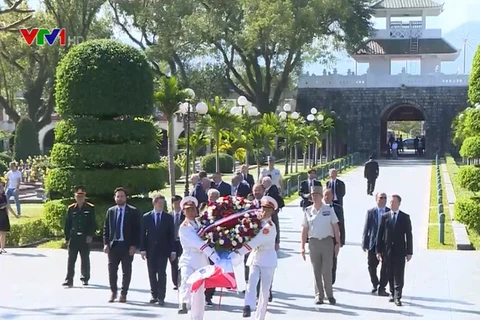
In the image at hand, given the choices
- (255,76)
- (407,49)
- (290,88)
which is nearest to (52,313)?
(255,76)

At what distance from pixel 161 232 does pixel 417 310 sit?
3167mm

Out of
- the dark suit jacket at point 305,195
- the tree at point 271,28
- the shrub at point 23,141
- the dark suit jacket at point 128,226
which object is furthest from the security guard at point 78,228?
the tree at point 271,28

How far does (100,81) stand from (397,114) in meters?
45.3

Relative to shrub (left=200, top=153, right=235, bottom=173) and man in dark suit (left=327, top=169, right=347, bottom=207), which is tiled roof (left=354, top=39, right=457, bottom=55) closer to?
shrub (left=200, top=153, right=235, bottom=173)

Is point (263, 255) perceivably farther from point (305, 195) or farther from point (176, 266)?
point (305, 195)

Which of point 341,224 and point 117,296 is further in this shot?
point 341,224

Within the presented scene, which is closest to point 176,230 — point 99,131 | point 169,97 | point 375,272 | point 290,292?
point 290,292

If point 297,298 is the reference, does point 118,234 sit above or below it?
above

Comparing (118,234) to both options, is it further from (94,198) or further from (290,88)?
(290,88)

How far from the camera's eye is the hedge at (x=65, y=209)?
1455cm

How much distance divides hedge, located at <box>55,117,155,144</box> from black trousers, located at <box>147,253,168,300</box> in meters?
5.46

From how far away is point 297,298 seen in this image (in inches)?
392

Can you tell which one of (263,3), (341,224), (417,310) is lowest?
(417,310)

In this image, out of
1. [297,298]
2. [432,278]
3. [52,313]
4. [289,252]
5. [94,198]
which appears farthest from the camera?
[94,198]
